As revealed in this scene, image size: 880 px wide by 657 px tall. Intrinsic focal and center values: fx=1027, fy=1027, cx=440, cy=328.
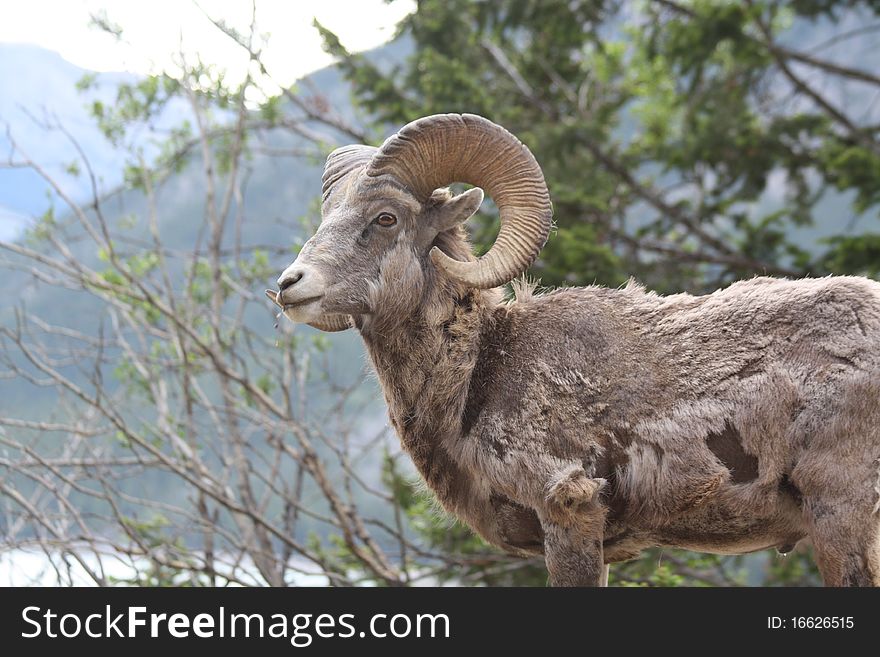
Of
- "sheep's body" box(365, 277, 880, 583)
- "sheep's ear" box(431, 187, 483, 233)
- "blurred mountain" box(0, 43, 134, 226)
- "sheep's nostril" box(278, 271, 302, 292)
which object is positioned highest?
"blurred mountain" box(0, 43, 134, 226)

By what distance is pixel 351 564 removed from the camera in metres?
13.1

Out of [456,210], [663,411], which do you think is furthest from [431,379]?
[663,411]

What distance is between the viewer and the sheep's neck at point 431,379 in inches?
206

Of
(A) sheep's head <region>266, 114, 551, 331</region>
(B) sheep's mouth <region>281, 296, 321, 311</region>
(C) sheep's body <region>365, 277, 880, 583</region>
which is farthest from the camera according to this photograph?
(A) sheep's head <region>266, 114, 551, 331</region>

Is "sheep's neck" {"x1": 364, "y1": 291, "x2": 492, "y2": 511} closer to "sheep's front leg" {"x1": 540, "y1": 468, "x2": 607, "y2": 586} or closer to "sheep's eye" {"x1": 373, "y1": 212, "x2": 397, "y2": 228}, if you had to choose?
"sheep's eye" {"x1": 373, "y1": 212, "x2": 397, "y2": 228}

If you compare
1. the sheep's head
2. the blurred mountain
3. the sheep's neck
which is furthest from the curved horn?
the blurred mountain

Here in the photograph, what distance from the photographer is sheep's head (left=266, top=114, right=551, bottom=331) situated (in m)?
5.09

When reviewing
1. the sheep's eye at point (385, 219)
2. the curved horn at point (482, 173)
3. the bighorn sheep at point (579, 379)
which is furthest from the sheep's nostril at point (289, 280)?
the curved horn at point (482, 173)

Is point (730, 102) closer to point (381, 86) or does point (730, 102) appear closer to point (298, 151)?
point (381, 86)

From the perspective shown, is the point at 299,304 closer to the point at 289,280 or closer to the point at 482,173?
the point at 289,280

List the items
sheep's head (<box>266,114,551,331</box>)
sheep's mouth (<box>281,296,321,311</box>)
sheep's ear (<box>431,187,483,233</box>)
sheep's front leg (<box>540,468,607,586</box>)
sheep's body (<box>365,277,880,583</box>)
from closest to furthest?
sheep's body (<box>365,277,880,583</box>), sheep's front leg (<box>540,468,607,586</box>), sheep's mouth (<box>281,296,321,311</box>), sheep's head (<box>266,114,551,331</box>), sheep's ear (<box>431,187,483,233</box>)

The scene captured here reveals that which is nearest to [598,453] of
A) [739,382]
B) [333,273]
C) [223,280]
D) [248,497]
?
[739,382]

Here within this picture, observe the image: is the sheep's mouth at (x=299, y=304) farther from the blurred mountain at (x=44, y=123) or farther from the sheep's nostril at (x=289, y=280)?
the blurred mountain at (x=44, y=123)

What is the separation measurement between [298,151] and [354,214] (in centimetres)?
1010
